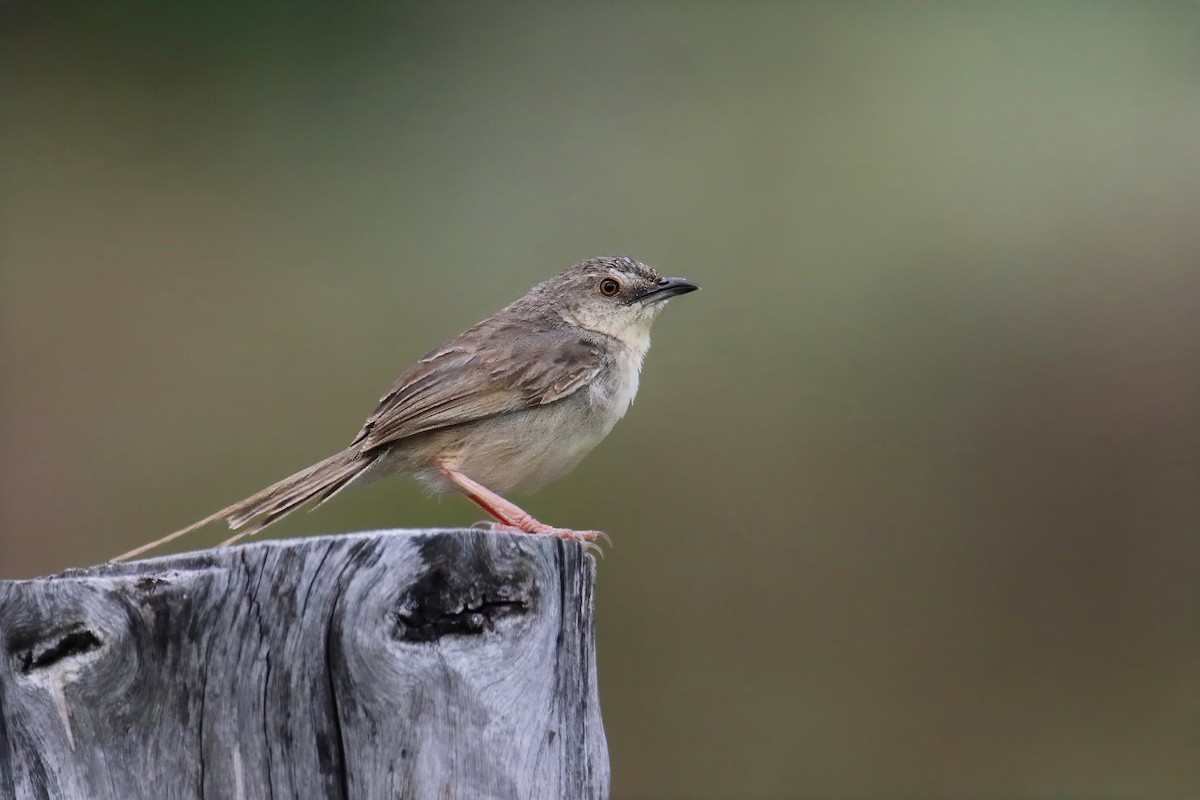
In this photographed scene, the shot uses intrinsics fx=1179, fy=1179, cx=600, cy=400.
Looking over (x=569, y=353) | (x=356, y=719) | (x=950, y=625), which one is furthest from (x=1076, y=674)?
(x=356, y=719)

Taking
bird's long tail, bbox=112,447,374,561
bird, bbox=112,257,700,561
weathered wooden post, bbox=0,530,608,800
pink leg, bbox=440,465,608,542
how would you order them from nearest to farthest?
1. weathered wooden post, bbox=0,530,608,800
2. bird's long tail, bbox=112,447,374,561
3. pink leg, bbox=440,465,608,542
4. bird, bbox=112,257,700,561

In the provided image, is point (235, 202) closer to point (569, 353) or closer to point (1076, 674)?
point (569, 353)

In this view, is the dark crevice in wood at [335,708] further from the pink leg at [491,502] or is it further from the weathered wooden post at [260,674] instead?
the pink leg at [491,502]

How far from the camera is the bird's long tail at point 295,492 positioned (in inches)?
174

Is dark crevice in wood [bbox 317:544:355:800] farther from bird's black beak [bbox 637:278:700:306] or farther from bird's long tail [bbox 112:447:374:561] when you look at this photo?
bird's black beak [bbox 637:278:700:306]

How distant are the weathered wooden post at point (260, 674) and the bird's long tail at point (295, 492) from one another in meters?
1.52

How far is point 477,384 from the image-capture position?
16.5 ft

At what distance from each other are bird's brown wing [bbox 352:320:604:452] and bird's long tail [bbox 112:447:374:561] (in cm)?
10

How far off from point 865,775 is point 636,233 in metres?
4.71

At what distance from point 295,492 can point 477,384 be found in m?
0.90

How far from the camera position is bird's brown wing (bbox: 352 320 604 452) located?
4941 mm

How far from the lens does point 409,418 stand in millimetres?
4930

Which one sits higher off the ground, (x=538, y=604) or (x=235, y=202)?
(x=235, y=202)

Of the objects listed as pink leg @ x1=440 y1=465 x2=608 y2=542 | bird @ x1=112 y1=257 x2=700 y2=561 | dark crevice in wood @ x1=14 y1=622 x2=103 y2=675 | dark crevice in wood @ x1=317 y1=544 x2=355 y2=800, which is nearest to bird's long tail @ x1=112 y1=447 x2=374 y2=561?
bird @ x1=112 y1=257 x2=700 y2=561
